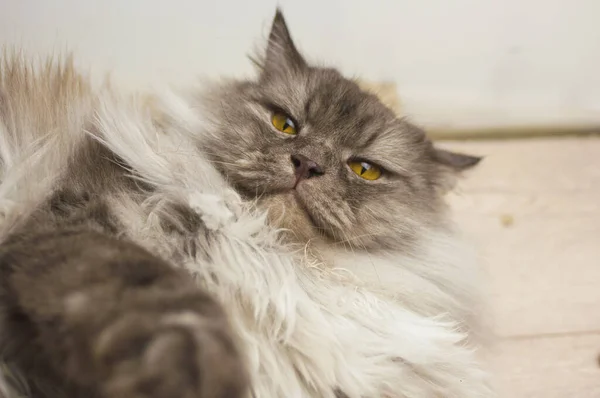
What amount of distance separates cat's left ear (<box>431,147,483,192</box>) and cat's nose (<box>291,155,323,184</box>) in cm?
39

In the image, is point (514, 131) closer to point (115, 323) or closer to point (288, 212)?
point (288, 212)

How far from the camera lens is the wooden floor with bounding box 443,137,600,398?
1.37m

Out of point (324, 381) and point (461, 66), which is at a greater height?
point (461, 66)

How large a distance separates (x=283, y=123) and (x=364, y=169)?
0.19 metres

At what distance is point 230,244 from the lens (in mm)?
925

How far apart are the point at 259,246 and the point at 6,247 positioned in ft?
1.28

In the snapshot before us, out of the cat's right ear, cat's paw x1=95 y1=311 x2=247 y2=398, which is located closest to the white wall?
the cat's right ear

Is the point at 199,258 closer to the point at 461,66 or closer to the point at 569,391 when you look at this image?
the point at 569,391

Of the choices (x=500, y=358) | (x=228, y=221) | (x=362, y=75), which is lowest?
(x=500, y=358)

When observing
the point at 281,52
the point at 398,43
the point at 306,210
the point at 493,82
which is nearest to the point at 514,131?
the point at 493,82

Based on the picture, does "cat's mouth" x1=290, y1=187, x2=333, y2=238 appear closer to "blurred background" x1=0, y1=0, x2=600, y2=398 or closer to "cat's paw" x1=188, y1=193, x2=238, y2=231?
"cat's paw" x1=188, y1=193, x2=238, y2=231

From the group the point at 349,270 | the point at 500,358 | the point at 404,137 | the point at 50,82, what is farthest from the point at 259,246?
the point at 500,358

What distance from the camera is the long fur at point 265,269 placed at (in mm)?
868

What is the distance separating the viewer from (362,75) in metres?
1.93
